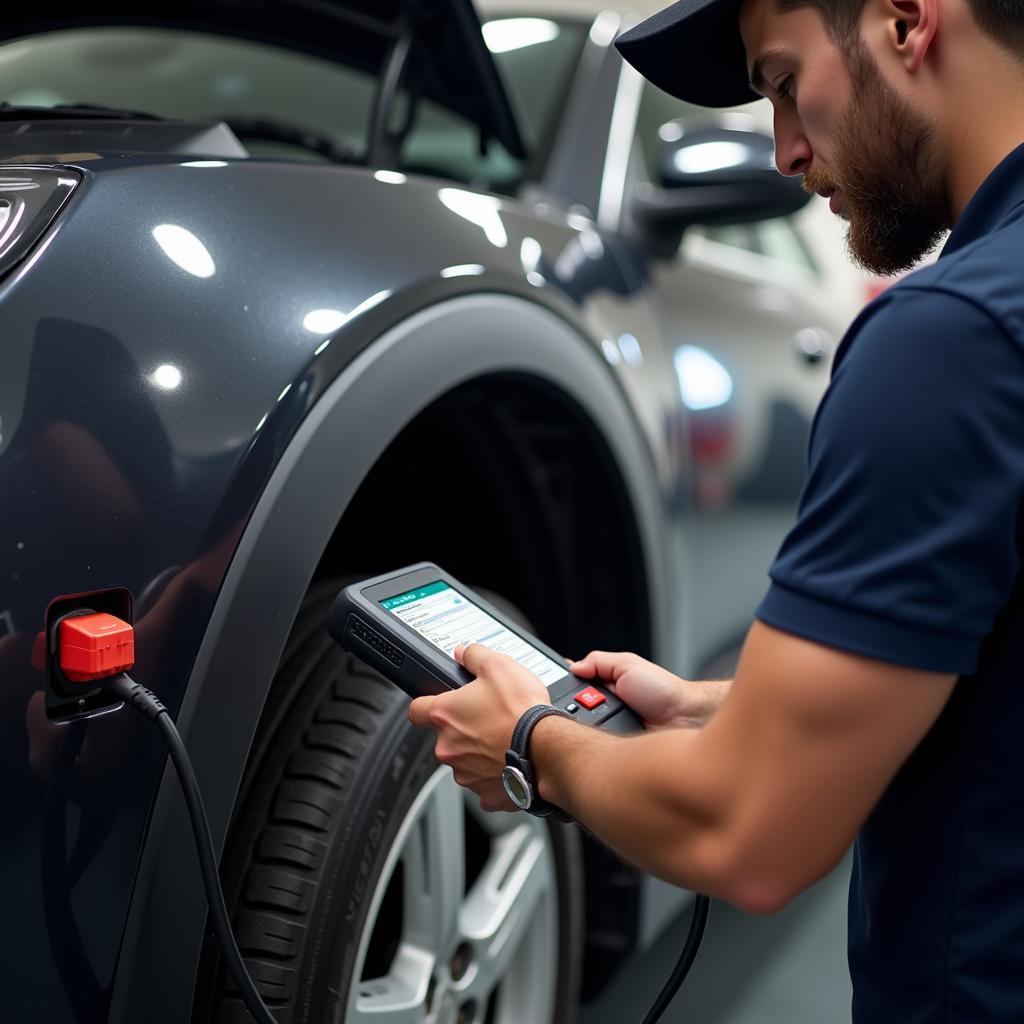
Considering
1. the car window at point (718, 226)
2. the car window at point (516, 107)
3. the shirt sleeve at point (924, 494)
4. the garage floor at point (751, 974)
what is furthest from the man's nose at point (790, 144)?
the garage floor at point (751, 974)

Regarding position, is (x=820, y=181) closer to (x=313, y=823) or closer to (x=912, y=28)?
(x=912, y=28)

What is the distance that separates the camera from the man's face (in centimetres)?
72

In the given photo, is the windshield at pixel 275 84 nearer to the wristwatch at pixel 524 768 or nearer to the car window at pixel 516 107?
the car window at pixel 516 107

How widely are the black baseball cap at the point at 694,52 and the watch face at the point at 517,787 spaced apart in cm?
55

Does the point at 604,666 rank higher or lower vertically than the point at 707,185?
lower

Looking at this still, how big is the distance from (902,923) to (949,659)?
0.21m

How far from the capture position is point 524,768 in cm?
79

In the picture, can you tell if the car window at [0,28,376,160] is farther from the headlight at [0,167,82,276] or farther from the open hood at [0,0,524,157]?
the headlight at [0,167,82,276]

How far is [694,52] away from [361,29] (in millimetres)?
608

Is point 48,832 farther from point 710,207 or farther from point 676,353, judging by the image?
point 710,207

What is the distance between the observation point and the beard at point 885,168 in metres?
0.72

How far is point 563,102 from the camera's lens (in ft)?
5.85

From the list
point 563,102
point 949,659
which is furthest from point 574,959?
point 563,102

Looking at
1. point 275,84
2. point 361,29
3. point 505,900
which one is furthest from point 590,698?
point 275,84
